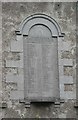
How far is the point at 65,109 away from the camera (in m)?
13.9

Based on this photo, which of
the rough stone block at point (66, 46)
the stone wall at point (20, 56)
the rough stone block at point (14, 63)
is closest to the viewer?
the stone wall at point (20, 56)

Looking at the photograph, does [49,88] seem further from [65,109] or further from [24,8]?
[24,8]

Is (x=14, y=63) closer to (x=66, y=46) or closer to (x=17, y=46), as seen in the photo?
(x=17, y=46)

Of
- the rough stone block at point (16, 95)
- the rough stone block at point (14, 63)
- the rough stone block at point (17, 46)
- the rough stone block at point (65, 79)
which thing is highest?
the rough stone block at point (17, 46)

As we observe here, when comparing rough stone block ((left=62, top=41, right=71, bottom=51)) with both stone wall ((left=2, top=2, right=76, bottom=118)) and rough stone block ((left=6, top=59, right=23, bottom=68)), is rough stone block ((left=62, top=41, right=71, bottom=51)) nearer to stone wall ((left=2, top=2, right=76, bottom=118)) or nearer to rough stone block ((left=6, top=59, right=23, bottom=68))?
stone wall ((left=2, top=2, right=76, bottom=118))

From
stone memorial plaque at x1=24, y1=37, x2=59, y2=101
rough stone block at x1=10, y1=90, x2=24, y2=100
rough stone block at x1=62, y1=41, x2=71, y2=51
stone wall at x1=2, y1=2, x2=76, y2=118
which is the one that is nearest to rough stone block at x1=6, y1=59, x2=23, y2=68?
stone wall at x1=2, y1=2, x2=76, y2=118

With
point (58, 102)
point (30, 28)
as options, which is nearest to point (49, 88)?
point (58, 102)

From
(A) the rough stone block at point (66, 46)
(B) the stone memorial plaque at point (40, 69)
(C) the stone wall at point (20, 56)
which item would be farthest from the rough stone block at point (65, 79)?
(A) the rough stone block at point (66, 46)

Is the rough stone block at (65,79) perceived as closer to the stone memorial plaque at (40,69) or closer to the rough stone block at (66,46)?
the stone memorial plaque at (40,69)

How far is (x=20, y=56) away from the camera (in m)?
14.0

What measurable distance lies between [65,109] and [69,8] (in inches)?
117

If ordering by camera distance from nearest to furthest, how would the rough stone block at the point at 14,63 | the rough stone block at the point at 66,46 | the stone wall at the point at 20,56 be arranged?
the stone wall at the point at 20,56
the rough stone block at the point at 14,63
the rough stone block at the point at 66,46

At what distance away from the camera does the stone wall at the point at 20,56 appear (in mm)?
13797

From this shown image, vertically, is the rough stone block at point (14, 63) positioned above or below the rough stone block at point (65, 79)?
above
